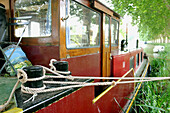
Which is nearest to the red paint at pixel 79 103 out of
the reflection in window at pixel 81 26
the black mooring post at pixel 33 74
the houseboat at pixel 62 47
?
the houseboat at pixel 62 47

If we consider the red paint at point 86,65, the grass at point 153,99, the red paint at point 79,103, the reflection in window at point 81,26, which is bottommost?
the grass at point 153,99

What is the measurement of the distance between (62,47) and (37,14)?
0.68m

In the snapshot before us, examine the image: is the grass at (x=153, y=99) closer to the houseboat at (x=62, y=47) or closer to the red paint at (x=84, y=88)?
the red paint at (x=84, y=88)

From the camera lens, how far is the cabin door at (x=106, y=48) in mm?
3371

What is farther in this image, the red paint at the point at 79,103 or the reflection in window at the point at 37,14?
the reflection in window at the point at 37,14

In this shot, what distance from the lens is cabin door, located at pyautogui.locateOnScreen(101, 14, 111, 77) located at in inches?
133

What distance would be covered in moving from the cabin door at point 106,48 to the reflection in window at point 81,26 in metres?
0.22

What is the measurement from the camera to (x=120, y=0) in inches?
355

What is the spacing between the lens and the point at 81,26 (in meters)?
2.65

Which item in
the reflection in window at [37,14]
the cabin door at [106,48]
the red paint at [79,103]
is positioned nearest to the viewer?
the red paint at [79,103]

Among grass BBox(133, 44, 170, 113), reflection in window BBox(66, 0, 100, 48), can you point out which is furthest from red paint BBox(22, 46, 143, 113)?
grass BBox(133, 44, 170, 113)

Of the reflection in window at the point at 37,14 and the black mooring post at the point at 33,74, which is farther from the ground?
the reflection in window at the point at 37,14

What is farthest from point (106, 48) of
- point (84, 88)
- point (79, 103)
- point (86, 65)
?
point (79, 103)

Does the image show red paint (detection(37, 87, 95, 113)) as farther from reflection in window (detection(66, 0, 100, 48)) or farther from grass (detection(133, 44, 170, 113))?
grass (detection(133, 44, 170, 113))
